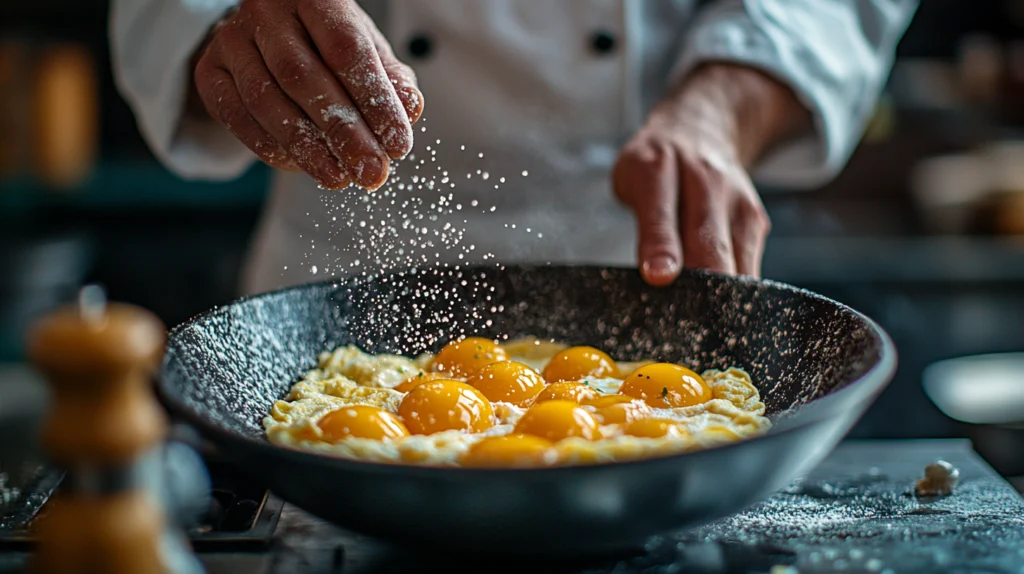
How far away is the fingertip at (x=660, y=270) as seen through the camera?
69.0 inches

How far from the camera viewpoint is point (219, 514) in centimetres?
135

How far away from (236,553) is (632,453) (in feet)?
Result: 1.80

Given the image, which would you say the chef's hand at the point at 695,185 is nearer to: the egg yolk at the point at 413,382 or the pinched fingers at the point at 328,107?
the egg yolk at the point at 413,382

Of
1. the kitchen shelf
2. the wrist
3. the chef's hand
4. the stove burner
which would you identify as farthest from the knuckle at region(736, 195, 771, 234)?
the kitchen shelf

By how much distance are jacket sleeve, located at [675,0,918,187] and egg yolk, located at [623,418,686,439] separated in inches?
49.4

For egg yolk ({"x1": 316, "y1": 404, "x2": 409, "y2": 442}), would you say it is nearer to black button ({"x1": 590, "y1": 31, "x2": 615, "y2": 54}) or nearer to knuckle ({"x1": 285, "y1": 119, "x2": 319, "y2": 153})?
knuckle ({"x1": 285, "y1": 119, "x2": 319, "y2": 153})

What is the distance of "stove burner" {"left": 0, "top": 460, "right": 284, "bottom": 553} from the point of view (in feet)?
4.13

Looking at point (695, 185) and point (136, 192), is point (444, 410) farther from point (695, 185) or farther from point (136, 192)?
point (136, 192)

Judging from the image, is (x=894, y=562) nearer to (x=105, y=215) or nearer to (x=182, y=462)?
(x=182, y=462)

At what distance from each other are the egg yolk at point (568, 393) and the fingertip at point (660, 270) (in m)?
0.31

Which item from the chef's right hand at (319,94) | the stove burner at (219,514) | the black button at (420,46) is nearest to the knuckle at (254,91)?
the chef's right hand at (319,94)

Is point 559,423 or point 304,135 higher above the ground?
point 304,135

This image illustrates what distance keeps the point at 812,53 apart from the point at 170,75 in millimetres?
1558

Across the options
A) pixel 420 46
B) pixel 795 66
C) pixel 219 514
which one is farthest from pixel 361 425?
pixel 795 66
